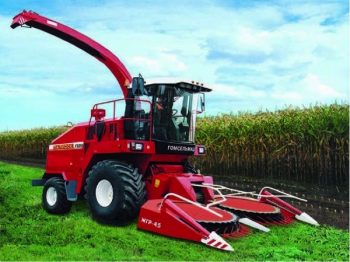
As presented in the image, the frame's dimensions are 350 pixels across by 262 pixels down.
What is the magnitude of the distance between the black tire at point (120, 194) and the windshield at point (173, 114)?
37.2 inches

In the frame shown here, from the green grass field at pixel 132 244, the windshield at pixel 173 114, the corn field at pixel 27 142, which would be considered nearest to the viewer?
the green grass field at pixel 132 244

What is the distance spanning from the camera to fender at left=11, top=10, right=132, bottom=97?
9312mm

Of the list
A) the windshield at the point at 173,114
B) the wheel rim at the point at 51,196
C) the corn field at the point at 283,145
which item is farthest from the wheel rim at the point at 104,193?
the corn field at the point at 283,145

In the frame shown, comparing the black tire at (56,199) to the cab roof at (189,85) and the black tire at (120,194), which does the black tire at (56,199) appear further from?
the cab roof at (189,85)

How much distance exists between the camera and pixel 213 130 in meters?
13.3

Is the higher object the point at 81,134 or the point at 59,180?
the point at 81,134

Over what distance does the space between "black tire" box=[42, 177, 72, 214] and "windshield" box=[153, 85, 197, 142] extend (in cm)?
256

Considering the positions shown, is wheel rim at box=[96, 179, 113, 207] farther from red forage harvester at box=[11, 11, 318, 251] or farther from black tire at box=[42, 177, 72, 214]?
black tire at box=[42, 177, 72, 214]

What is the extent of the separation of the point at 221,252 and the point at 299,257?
1072 mm

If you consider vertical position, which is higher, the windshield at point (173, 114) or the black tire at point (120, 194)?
the windshield at point (173, 114)

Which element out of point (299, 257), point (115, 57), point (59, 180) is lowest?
point (299, 257)

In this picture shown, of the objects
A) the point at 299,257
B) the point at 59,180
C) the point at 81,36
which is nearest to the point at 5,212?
the point at 59,180

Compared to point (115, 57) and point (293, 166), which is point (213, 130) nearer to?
point (293, 166)

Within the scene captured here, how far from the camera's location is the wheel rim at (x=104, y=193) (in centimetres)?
720
